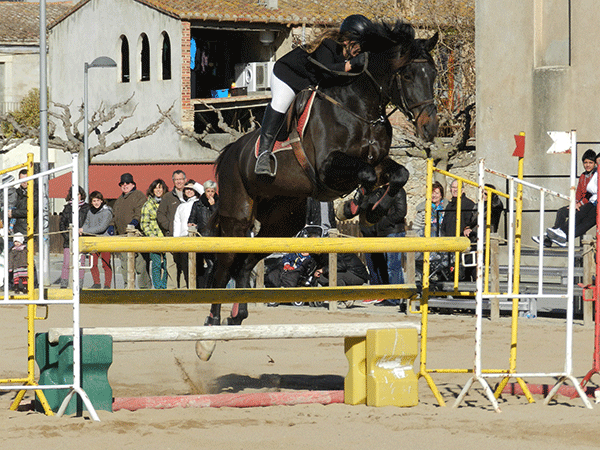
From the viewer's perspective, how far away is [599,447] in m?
4.66

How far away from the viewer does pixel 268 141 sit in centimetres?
724

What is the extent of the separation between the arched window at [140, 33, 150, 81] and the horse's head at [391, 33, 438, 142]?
25.5 metres

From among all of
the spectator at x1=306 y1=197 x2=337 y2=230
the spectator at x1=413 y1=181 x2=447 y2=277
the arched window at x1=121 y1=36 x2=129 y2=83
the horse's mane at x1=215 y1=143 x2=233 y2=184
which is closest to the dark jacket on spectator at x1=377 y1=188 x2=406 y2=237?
the spectator at x1=413 y1=181 x2=447 y2=277

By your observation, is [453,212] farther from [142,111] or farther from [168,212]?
[142,111]

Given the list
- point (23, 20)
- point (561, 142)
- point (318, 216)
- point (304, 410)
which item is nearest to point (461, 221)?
point (318, 216)

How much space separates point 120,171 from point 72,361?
85.8ft

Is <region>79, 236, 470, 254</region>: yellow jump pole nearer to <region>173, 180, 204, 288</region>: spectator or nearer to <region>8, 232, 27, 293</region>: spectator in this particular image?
<region>173, 180, 204, 288</region>: spectator

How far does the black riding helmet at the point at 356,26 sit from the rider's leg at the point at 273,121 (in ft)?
2.04

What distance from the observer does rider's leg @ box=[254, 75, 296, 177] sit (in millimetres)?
7195

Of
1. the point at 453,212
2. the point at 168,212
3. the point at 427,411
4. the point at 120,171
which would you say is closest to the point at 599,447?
the point at 427,411

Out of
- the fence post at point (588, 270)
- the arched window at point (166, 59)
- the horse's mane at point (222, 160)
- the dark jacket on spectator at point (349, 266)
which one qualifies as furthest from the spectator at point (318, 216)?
the arched window at point (166, 59)

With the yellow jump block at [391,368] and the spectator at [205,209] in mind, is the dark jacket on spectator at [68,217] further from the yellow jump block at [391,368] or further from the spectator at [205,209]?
the yellow jump block at [391,368]

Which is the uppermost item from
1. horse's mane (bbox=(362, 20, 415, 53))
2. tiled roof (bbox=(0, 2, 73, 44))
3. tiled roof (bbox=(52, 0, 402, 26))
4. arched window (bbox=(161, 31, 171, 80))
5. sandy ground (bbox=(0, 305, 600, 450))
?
tiled roof (bbox=(0, 2, 73, 44))

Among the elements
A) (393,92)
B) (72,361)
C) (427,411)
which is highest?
(393,92)
